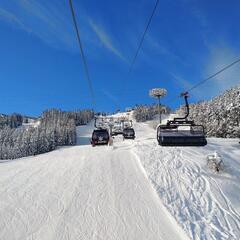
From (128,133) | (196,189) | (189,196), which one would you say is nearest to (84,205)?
(189,196)

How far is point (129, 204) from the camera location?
1847cm

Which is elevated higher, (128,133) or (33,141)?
(33,141)

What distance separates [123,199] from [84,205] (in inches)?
88.0

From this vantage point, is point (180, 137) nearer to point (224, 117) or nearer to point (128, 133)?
point (128, 133)

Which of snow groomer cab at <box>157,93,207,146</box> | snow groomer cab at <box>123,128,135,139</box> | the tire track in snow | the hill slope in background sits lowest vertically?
the tire track in snow

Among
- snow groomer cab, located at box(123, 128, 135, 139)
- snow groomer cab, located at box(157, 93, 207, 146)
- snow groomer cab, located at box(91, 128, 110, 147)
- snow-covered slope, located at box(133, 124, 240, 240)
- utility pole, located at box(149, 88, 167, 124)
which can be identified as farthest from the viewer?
utility pole, located at box(149, 88, 167, 124)

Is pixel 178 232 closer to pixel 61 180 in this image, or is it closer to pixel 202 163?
pixel 61 180

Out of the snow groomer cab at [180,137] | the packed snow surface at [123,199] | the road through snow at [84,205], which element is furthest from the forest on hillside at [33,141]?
the snow groomer cab at [180,137]

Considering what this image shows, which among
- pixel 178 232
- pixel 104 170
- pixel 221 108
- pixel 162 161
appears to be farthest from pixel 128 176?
pixel 221 108

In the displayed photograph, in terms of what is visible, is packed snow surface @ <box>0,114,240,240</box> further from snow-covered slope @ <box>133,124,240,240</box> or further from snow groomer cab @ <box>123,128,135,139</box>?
snow groomer cab @ <box>123,128,135,139</box>

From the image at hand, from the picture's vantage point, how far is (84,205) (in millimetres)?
18297

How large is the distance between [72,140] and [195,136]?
330 ft

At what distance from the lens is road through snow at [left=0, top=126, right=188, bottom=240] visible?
595 inches

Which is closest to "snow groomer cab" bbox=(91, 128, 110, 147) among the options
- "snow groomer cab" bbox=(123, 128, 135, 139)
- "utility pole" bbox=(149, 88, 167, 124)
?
"snow groomer cab" bbox=(123, 128, 135, 139)
